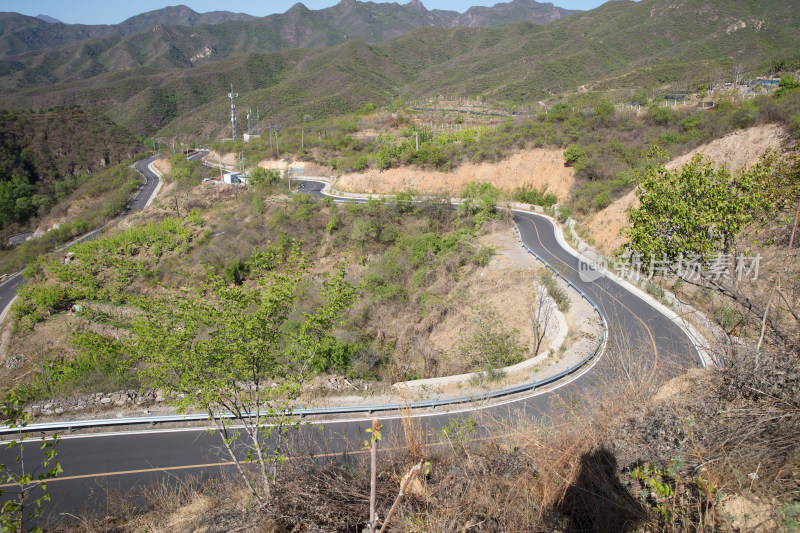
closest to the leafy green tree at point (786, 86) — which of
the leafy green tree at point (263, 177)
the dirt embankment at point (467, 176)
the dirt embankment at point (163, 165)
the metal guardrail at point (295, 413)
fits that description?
the dirt embankment at point (467, 176)

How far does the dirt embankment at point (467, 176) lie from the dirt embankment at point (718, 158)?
31.5 feet

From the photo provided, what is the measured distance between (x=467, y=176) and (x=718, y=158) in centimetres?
1746

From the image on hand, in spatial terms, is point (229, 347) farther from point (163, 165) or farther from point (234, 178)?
point (163, 165)

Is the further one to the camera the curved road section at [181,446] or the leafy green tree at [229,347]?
the curved road section at [181,446]

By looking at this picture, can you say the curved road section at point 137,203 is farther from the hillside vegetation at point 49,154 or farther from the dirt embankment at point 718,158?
the dirt embankment at point 718,158

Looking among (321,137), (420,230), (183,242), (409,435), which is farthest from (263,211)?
(409,435)

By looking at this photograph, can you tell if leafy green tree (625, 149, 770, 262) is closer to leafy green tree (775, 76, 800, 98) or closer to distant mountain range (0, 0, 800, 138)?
leafy green tree (775, 76, 800, 98)

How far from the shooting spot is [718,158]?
71.0 ft

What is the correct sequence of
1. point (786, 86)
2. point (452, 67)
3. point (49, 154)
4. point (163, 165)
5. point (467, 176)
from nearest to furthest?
point (786, 86)
point (467, 176)
point (163, 165)
point (49, 154)
point (452, 67)

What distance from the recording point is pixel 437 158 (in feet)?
116

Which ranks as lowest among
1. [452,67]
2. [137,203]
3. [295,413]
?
[295,413]

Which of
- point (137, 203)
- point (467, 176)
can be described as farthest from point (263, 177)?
point (137, 203)

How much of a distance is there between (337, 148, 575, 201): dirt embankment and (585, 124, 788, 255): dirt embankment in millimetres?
9615

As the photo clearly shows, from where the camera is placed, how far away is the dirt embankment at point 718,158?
20.1 meters
